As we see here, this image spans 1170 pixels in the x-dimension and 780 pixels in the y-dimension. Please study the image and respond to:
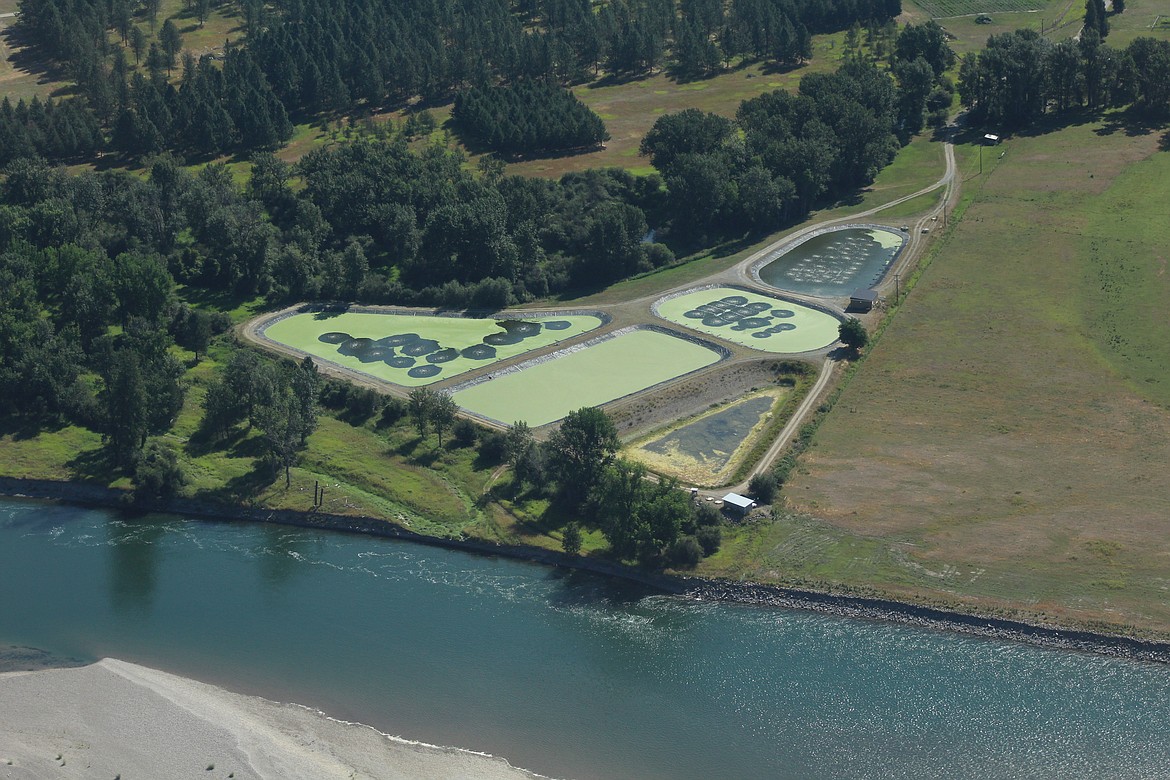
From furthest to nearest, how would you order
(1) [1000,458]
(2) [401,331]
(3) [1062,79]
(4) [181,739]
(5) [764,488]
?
1. (3) [1062,79]
2. (2) [401,331]
3. (1) [1000,458]
4. (5) [764,488]
5. (4) [181,739]

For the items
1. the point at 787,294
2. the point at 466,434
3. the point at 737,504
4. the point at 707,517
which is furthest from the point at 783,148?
the point at 707,517

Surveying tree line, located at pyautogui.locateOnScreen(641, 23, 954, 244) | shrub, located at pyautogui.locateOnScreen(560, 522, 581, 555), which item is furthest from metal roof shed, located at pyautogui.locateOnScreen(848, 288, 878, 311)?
shrub, located at pyautogui.locateOnScreen(560, 522, 581, 555)

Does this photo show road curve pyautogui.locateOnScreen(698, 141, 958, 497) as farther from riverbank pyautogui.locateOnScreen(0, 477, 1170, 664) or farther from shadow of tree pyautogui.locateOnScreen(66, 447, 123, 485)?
shadow of tree pyautogui.locateOnScreen(66, 447, 123, 485)

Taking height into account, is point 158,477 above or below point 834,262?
below

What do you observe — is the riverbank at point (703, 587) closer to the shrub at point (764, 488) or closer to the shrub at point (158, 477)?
the shrub at point (158, 477)

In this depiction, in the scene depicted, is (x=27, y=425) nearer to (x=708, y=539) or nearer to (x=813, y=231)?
(x=708, y=539)

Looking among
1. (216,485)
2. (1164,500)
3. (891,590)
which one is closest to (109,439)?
(216,485)
